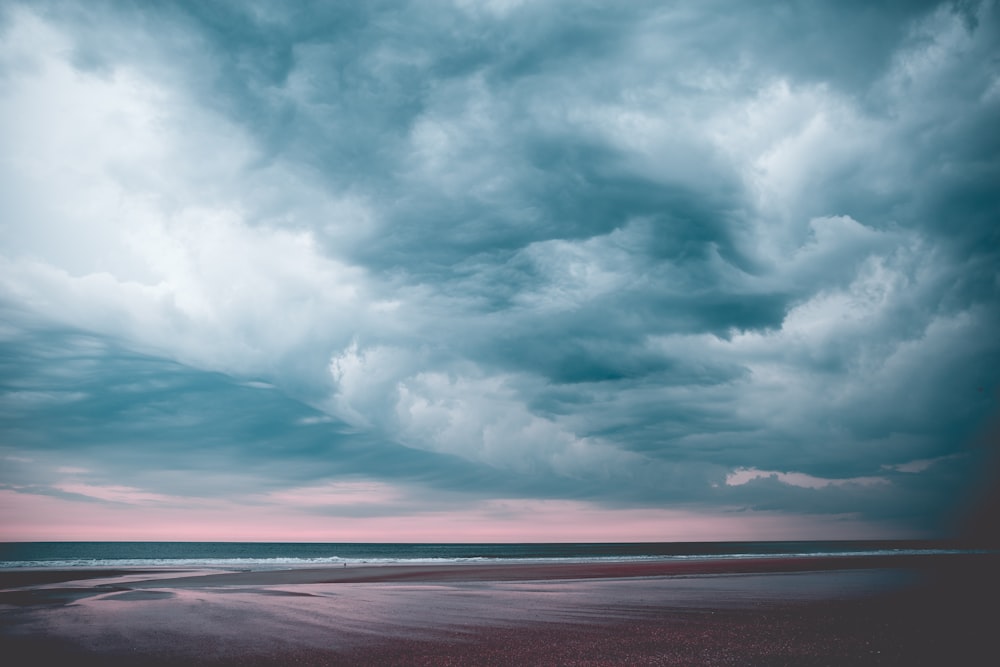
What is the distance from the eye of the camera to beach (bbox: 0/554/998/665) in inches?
609

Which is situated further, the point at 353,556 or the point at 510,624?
the point at 353,556

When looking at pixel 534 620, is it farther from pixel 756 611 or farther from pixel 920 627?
pixel 920 627

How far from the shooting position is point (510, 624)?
2050cm

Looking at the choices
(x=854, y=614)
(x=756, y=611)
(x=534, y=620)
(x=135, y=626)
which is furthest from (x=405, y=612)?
(x=854, y=614)

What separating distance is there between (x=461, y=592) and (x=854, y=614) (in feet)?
63.2

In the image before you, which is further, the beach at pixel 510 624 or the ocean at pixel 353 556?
the ocean at pixel 353 556

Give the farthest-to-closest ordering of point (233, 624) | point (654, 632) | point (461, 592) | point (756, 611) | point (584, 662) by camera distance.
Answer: point (461, 592)
point (756, 611)
point (233, 624)
point (654, 632)
point (584, 662)

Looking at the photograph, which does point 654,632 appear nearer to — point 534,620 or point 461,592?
point 534,620

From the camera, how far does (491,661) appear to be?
48.4ft

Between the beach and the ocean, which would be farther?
the ocean

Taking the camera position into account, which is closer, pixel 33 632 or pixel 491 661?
pixel 491 661

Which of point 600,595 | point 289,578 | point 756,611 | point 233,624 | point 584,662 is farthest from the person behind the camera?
point 289,578

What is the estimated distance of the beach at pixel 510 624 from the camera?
609 inches

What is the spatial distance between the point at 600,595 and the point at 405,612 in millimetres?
10832
